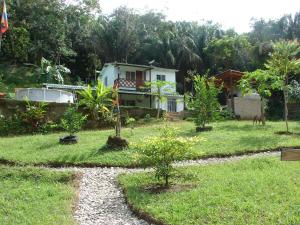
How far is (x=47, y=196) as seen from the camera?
11.5m

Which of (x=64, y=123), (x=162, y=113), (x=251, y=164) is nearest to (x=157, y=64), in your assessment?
(x=162, y=113)

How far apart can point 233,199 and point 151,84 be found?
2460 centimetres

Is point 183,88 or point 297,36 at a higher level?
point 297,36

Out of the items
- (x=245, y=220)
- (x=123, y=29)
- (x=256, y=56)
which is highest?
(x=123, y=29)

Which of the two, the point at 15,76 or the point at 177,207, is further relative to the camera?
the point at 15,76

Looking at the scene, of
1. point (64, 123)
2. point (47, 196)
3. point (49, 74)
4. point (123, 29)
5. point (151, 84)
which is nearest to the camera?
point (47, 196)

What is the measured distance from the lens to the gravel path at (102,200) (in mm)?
9969

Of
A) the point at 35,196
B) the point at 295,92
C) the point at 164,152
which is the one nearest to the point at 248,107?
the point at 295,92

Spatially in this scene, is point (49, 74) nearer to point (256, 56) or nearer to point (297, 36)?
point (256, 56)

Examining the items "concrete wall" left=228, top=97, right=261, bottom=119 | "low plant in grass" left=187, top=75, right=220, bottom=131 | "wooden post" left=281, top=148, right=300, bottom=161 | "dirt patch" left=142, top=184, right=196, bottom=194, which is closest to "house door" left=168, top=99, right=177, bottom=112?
"concrete wall" left=228, top=97, right=261, bottom=119

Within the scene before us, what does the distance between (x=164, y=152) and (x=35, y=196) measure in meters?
3.55

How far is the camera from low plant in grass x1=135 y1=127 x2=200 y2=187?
1191 cm

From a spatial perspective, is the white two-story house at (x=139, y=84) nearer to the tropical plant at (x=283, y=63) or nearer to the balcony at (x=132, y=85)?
the balcony at (x=132, y=85)

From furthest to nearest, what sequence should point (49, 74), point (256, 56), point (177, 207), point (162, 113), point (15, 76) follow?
point (15, 76), point (256, 56), point (49, 74), point (162, 113), point (177, 207)
